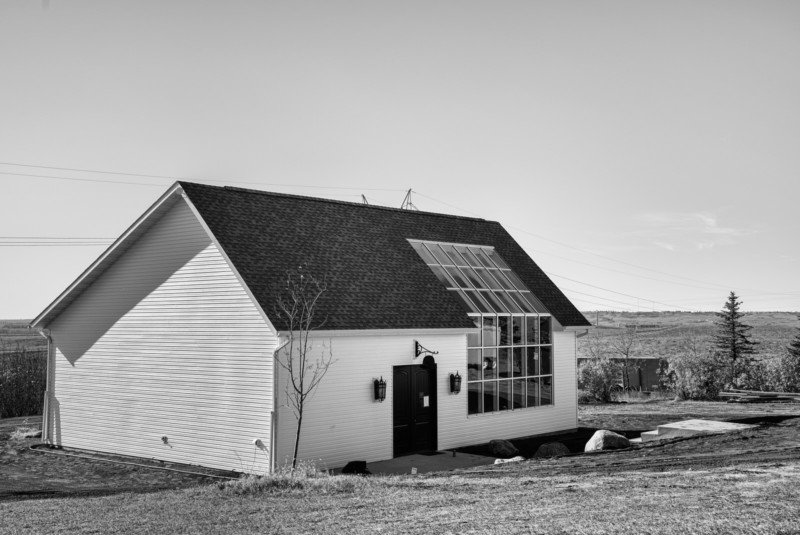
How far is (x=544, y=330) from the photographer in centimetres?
2464

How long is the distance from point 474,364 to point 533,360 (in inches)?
113

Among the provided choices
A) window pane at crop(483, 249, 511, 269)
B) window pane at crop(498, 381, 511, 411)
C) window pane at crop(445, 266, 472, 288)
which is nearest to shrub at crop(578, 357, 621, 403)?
window pane at crop(483, 249, 511, 269)

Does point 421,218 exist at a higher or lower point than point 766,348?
higher

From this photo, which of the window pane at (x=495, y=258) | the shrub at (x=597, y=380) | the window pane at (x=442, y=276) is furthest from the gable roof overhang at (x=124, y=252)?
the shrub at (x=597, y=380)

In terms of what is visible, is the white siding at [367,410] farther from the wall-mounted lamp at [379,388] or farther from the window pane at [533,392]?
the window pane at [533,392]

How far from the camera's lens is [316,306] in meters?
18.5

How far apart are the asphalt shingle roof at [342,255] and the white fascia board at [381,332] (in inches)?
4.9

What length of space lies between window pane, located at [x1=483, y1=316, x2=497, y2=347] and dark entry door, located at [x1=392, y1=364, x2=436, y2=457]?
103 inches

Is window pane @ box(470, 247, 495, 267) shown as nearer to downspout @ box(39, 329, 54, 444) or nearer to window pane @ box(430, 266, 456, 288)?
window pane @ box(430, 266, 456, 288)

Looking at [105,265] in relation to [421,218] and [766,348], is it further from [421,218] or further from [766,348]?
[766,348]

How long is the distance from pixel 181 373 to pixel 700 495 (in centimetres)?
1280

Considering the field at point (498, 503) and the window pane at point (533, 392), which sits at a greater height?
the window pane at point (533, 392)

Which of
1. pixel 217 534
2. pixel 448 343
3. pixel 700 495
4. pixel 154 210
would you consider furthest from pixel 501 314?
pixel 217 534

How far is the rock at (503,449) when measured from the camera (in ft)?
66.8
